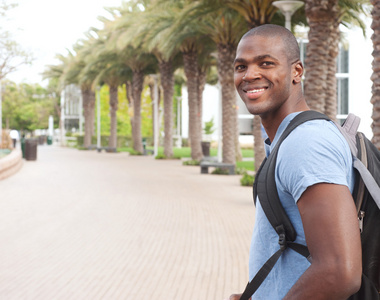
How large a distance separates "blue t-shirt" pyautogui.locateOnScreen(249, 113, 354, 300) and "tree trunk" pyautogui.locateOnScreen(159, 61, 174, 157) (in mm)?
30062

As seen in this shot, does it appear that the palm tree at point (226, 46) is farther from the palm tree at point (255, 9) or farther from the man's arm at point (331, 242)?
the man's arm at point (331, 242)

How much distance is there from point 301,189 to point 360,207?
20 centimetres

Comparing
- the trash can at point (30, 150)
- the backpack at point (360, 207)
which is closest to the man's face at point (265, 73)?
the backpack at point (360, 207)

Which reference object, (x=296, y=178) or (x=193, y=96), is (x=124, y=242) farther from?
(x=193, y=96)

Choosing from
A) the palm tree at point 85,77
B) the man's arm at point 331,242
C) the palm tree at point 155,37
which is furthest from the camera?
the palm tree at point 85,77

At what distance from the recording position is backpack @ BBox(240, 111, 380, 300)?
1422mm

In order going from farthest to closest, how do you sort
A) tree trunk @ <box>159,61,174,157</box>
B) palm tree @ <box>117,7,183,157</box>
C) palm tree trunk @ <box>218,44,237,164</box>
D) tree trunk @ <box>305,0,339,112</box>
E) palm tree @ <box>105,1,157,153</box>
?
tree trunk @ <box>159,61,174,157</box>, palm tree @ <box>105,1,157,153</box>, palm tree @ <box>117,7,183,157</box>, palm tree trunk @ <box>218,44,237,164</box>, tree trunk @ <box>305,0,339,112</box>

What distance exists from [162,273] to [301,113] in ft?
16.9

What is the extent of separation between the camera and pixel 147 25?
23672 millimetres

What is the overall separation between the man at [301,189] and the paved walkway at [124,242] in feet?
13.5

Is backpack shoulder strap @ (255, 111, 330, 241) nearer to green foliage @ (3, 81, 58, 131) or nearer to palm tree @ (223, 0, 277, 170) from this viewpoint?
palm tree @ (223, 0, 277, 170)

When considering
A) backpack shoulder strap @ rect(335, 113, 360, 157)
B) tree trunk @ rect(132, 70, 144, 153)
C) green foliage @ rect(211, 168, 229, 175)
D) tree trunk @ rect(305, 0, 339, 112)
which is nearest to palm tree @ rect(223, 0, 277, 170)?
tree trunk @ rect(305, 0, 339, 112)

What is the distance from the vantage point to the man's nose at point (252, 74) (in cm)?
162

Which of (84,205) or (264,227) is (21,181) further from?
(264,227)
